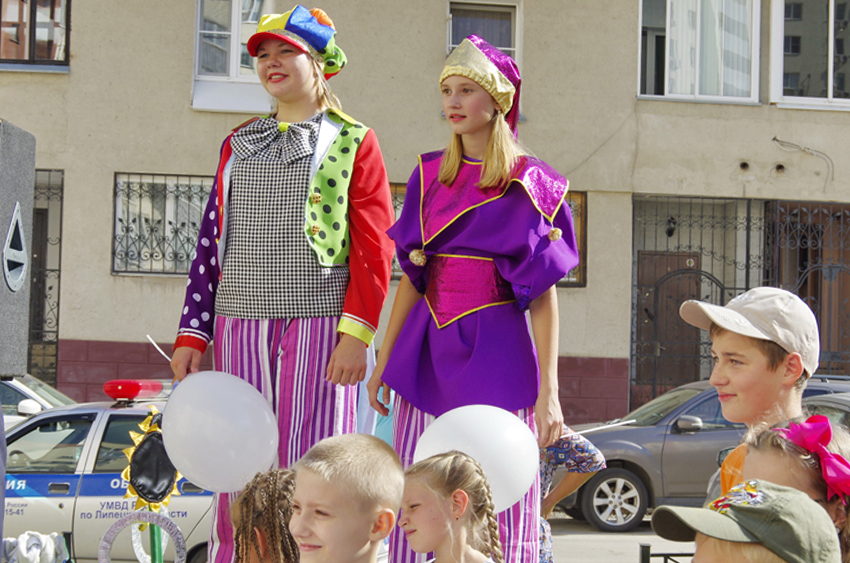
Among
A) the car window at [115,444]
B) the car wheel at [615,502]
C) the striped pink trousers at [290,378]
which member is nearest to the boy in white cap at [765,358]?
the striped pink trousers at [290,378]

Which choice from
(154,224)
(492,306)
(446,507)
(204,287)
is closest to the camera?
(446,507)

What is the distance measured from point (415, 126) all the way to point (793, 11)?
230 inches

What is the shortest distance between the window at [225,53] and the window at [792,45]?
23.9 ft

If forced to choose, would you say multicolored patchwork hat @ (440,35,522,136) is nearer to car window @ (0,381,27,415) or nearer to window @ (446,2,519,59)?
car window @ (0,381,27,415)

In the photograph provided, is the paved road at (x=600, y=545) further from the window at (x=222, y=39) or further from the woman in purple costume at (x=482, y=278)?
the window at (x=222, y=39)

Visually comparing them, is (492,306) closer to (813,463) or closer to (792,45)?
(813,463)

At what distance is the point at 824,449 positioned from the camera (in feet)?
6.43

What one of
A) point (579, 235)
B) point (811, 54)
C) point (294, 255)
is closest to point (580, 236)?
point (579, 235)

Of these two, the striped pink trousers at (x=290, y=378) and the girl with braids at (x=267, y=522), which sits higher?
the striped pink trousers at (x=290, y=378)

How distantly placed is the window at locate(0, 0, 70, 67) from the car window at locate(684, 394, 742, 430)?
895 cm

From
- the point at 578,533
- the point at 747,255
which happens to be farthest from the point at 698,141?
the point at 578,533

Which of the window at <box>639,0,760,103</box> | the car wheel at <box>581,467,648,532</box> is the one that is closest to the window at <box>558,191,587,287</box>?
the window at <box>639,0,760,103</box>

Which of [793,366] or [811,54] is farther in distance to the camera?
[811,54]

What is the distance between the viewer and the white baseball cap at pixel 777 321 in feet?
7.89
